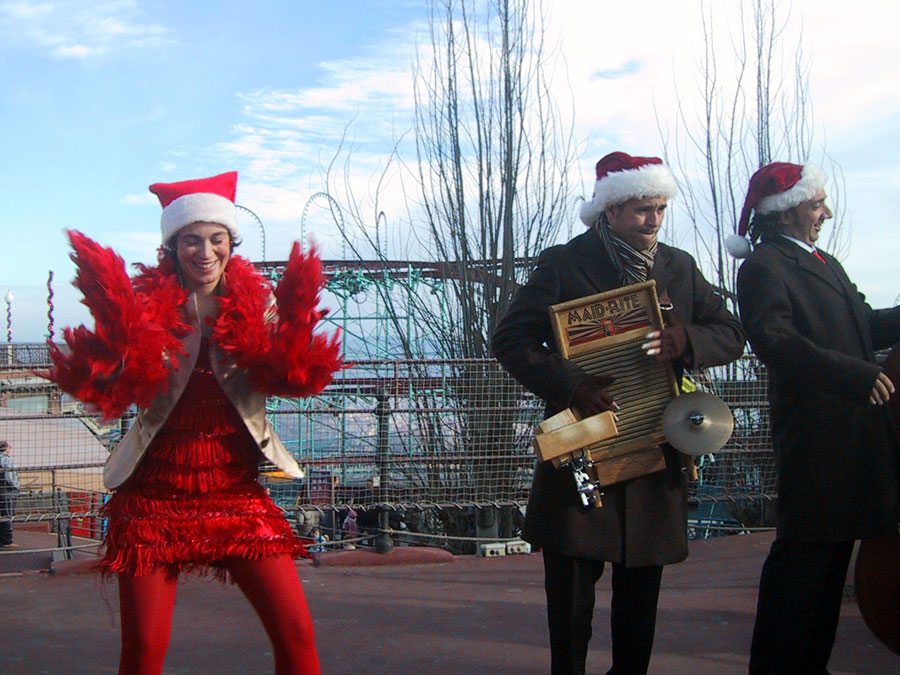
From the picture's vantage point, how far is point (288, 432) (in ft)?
26.6

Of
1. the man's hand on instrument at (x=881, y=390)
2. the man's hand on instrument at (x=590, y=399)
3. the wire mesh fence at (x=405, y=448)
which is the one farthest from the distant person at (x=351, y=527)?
the man's hand on instrument at (x=881, y=390)

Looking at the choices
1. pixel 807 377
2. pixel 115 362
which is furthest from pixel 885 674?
pixel 115 362

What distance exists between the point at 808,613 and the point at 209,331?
2.22 m

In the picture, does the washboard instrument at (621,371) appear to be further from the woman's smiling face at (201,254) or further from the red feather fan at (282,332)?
the woman's smiling face at (201,254)

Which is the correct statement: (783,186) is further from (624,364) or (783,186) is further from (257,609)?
(257,609)

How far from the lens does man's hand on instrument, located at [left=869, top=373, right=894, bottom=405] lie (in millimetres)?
3152

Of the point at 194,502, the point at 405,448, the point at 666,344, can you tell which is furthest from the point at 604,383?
the point at 405,448

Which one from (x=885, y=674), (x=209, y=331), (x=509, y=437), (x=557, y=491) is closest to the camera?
(x=209, y=331)

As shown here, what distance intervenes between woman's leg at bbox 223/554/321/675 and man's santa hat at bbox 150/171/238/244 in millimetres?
1053

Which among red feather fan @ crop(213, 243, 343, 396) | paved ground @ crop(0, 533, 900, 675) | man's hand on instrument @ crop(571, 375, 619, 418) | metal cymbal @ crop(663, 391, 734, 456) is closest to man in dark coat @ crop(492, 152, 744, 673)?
man's hand on instrument @ crop(571, 375, 619, 418)

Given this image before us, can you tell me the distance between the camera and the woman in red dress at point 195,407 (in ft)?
9.32

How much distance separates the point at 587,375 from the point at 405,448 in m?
4.32

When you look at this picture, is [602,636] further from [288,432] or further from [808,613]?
Answer: [288,432]

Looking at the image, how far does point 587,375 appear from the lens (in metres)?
3.18
